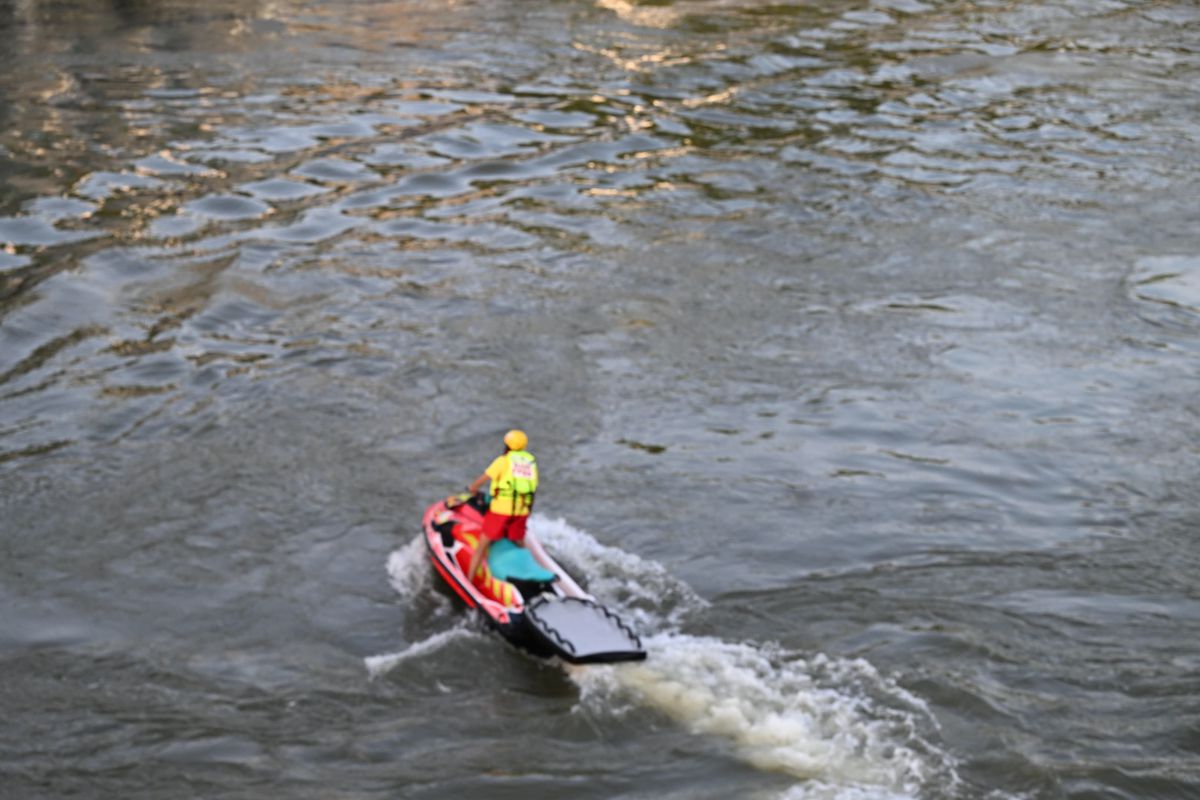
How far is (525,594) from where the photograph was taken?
12.2 metres

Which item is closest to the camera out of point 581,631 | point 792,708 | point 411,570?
point 792,708

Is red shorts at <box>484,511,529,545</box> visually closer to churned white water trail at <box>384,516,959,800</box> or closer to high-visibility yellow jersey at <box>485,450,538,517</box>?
high-visibility yellow jersey at <box>485,450,538,517</box>

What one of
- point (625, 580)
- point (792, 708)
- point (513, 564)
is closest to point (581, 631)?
point (513, 564)

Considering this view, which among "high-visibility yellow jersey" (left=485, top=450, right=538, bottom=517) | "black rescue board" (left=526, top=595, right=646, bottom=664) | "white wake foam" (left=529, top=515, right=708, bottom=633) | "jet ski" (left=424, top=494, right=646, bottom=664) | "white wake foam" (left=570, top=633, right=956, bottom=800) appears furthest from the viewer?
"white wake foam" (left=529, top=515, right=708, bottom=633)

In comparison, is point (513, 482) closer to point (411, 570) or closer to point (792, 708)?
point (411, 570)

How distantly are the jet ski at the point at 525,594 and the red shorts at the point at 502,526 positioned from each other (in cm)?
7

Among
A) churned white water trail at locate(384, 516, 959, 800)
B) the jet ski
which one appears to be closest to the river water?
churned white water trail at locate(384, 516, 959, 800)

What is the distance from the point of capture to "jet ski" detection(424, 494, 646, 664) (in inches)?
451

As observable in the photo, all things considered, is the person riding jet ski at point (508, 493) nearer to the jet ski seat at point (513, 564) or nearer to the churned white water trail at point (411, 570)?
the jet ski seat at point (513, 564)

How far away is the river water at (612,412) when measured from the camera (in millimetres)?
11148

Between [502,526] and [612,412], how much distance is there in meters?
4.28

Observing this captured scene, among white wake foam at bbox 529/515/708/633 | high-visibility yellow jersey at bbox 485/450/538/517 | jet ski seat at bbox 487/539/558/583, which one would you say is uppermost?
high-visibility yellow jersey at bbox 485/450/538/517

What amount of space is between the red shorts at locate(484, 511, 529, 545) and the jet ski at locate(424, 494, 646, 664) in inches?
2.8

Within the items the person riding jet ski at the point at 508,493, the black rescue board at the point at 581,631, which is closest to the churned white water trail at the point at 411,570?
the person riding jet ski at the point at 508,493
